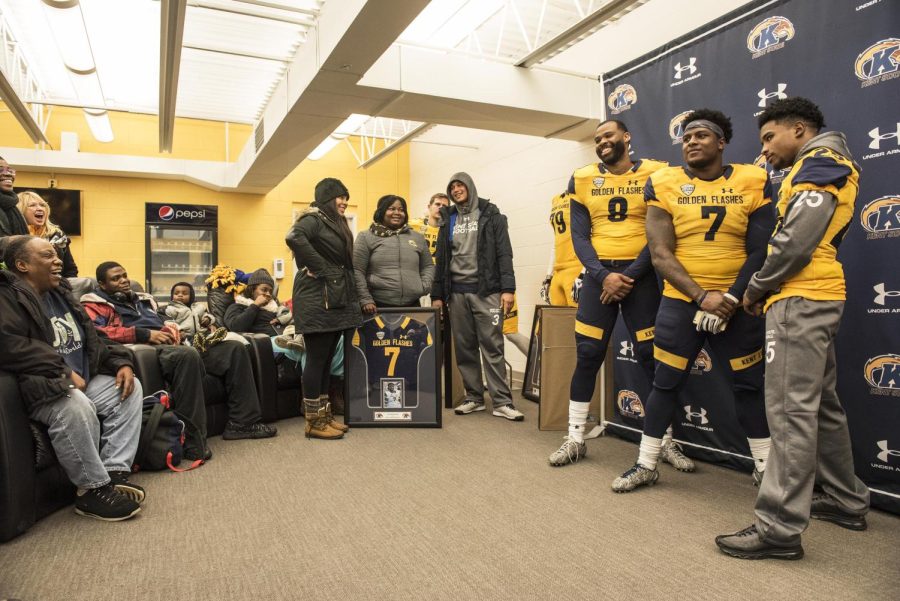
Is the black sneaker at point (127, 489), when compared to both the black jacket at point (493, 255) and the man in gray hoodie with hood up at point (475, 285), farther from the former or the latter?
the black jacket at point (493, 255)

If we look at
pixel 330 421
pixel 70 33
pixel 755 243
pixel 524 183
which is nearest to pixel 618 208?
pixel 755 243

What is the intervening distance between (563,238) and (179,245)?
20.1 feet

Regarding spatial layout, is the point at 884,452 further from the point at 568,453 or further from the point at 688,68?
the point at 688,68

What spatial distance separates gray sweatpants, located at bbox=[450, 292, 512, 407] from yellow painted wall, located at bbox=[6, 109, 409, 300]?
5239mm

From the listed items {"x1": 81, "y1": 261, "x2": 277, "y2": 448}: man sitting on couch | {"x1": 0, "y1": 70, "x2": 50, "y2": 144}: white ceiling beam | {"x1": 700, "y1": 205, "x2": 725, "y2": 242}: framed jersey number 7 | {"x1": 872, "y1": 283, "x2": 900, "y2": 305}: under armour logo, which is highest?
{"x1": 0, "y1": 70, "x2": 50, "y2": 144}: white ceiling beam

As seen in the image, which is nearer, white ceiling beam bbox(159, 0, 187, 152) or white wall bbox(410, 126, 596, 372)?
white ceiling beam bbox(159, 0, 187, 152)

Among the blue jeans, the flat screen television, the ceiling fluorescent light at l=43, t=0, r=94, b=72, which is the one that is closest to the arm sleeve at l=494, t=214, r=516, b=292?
the blue jeans

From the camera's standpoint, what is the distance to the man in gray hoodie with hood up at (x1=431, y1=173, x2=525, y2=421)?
4043 mm

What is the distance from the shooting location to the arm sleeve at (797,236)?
70.3 inches

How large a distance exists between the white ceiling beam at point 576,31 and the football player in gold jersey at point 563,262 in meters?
1.00

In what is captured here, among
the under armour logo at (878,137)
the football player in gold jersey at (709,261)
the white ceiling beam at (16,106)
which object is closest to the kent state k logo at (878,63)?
the under armour logo at (878,137)

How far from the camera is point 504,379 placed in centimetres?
412

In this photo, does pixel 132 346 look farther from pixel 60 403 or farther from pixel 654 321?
pixel 654 321

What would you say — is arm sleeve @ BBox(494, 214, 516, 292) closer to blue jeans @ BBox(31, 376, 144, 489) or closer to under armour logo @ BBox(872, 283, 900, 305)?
under armour logo @ BBox(872, 283, 900, 305)
